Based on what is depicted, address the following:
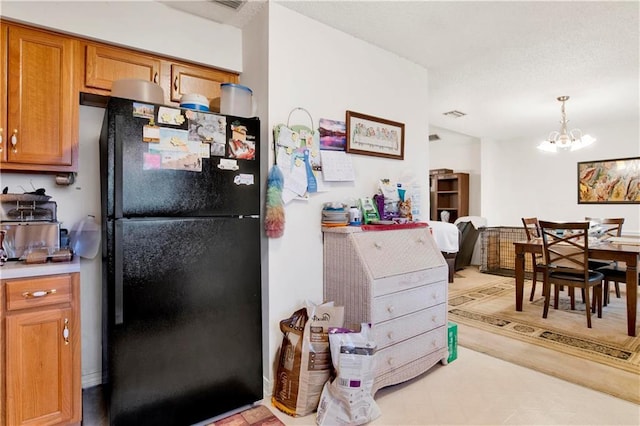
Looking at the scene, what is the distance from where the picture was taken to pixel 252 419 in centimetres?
189

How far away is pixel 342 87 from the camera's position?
2.55 m

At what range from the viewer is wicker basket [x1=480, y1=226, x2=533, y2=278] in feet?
19.9

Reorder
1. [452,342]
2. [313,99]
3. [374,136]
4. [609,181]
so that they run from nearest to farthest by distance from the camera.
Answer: [313,99] → [452,342] → [374,136] → [609,181]

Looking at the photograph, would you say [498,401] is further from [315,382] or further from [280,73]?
[280,73]

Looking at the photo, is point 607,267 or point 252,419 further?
point 607,267

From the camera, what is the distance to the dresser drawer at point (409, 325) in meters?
2.07

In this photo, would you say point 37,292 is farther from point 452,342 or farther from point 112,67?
point 452,342

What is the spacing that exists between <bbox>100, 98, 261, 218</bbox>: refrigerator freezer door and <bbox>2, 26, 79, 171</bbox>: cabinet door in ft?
1.34

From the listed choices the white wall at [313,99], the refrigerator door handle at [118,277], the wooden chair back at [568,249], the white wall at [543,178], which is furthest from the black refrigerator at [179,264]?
the white wall at [543,178]

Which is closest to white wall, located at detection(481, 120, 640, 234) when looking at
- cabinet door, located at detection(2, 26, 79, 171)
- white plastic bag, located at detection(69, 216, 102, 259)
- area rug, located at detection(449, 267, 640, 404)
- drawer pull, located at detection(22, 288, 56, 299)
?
area rug, located at detection(449, 267, 640, 404)

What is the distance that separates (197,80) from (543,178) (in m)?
6.26

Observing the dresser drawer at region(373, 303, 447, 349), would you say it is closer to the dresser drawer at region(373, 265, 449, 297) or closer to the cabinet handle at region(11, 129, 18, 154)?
the dresser drawer at region(373, 265, 449, 297)

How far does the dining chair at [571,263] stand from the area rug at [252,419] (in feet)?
10.1

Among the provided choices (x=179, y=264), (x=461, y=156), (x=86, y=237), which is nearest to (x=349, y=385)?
(x=179, y=264)
